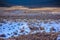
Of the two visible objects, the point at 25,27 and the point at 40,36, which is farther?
the point at 25,27

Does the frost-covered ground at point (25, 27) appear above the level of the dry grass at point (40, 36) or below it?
above

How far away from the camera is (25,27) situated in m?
1.82

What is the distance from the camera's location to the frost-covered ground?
Result: 1701mm

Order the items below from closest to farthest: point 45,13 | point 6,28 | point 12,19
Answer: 1. point 6,28
2. point 12,19
3. point 45,13

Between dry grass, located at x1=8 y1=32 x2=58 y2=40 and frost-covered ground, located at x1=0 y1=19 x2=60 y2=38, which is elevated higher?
frost-covered ground, located at x1=0 y1=19 x2=60 y2=38

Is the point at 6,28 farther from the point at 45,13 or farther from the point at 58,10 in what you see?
the point at 58,10

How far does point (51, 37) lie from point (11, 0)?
4.10 feet

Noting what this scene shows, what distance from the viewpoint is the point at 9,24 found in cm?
189

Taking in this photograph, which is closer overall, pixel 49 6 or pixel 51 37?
pixel 51 37

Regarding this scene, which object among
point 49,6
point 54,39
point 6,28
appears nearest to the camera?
point 54,39

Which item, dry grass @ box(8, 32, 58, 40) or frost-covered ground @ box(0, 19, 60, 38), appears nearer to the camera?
dry grass @ box(8, 32, 58, 40)

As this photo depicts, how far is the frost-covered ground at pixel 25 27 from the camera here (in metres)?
1.70

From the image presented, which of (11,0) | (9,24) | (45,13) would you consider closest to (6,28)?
(9,24)

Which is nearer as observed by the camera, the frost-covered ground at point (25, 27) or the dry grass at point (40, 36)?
the dry grass at point (40, 36)
